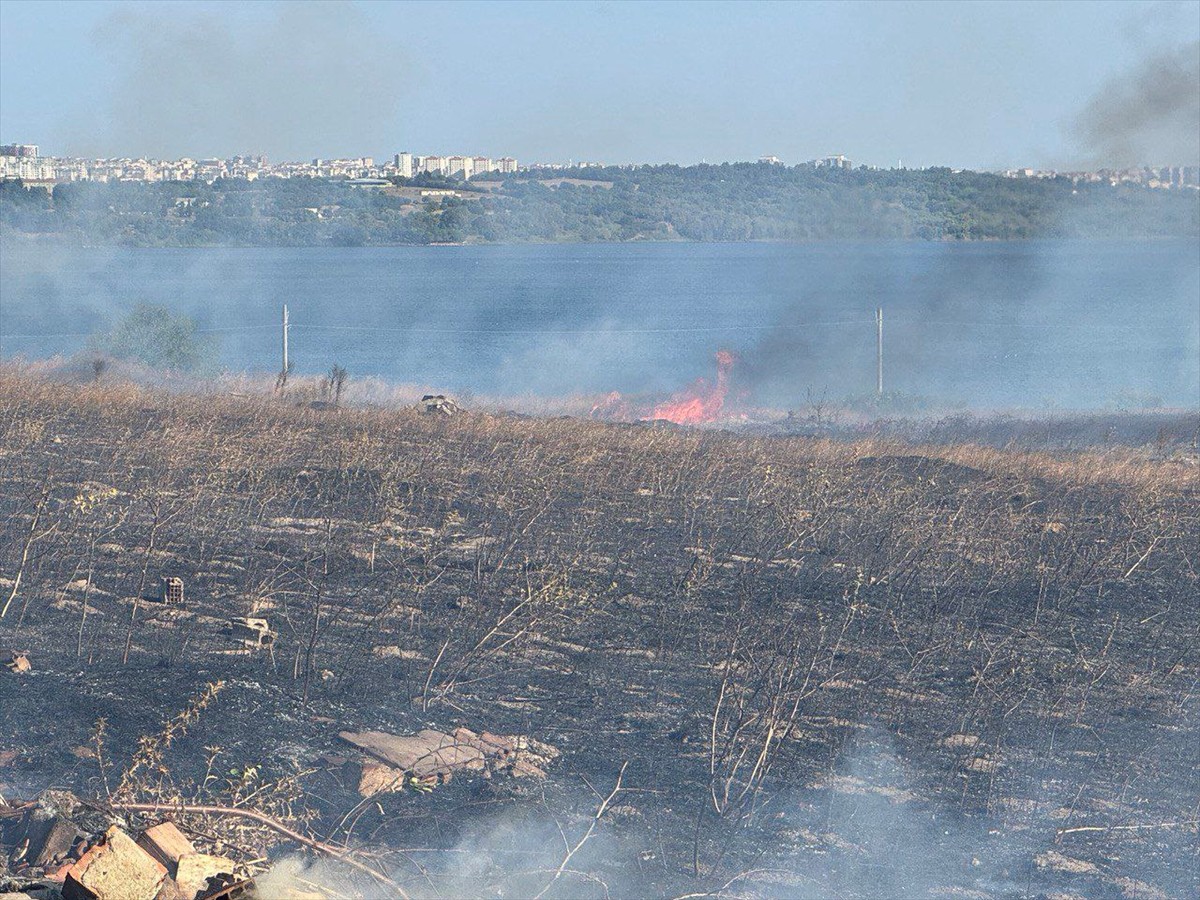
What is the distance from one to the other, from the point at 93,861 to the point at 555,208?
3560 inches

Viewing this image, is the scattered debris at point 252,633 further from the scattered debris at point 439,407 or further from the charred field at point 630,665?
the scattered debris at point 439,407

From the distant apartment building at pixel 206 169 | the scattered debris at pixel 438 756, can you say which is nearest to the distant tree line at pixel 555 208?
the distant apartment building at pixel 206 169

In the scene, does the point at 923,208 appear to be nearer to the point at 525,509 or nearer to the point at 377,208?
the point at 377,208

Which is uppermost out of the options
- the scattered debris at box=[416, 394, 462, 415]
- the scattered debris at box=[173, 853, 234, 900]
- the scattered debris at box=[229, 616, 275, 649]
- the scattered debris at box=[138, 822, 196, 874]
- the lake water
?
the scattered debris at box=[138, 822, 196, 874]

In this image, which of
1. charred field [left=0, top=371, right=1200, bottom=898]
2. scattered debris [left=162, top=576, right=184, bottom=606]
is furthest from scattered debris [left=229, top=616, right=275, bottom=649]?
scattered debris [left=162, top=576, right=184, bottom=606]

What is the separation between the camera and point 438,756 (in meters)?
6.52

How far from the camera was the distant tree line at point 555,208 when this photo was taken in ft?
168

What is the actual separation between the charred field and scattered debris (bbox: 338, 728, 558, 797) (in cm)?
7

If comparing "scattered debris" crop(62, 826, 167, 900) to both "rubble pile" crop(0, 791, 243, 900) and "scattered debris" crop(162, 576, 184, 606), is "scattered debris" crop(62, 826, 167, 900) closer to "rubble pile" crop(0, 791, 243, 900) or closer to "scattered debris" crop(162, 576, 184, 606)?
"rubble pile" crop(0, 791, 243, 900)

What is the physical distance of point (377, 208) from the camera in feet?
232

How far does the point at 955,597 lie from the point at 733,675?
9.43 ft

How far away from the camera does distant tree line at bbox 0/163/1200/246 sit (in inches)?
2013

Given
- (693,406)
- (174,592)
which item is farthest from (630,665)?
(693,406)

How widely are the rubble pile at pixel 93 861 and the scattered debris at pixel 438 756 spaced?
1394 millimetres
